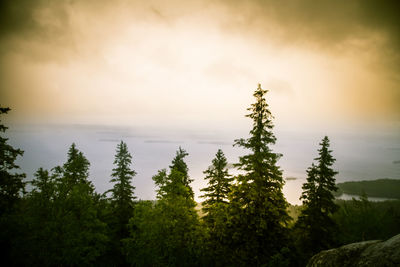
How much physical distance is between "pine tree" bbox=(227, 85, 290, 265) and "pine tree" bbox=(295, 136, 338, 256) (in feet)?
23.1

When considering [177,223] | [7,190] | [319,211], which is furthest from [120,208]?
[319,211]

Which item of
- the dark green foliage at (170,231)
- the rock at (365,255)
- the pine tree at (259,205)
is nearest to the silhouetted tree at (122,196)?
the dark green foliage at (170,231)

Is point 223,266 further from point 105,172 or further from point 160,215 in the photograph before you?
point 105,172

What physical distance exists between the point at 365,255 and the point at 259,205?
20.9 ft

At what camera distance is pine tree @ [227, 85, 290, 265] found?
12.8 m

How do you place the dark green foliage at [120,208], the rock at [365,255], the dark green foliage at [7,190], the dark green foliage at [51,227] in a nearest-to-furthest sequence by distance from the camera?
the rock at [365,255] → the dark green foliage at [51,227] → the dark green foliage at [7,190] → the dark green foliage at [120,208]

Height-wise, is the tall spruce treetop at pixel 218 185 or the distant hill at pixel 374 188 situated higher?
the tall spruce treetop at pixel 218 185

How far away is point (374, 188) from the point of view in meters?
144

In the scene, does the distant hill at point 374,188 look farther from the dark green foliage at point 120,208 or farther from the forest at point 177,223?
the forest at point 177,223

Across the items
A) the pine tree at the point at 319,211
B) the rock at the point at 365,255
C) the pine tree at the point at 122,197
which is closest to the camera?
the rock at the point at 365,255

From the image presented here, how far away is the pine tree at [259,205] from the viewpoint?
12773 millimetres

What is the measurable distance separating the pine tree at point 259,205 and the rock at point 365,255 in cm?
386

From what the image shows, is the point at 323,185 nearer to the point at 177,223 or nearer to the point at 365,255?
the point at 365,255

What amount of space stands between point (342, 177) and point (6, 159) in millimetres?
201100
